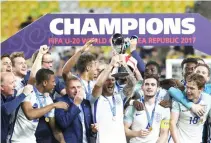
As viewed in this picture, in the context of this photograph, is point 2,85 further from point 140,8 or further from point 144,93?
point 140,8

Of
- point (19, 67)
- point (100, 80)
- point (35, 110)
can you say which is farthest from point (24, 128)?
point (100, 80)

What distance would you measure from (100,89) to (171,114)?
1092mm

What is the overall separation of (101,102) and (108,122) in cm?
23

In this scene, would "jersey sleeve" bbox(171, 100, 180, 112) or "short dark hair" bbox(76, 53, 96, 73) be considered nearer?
"short dark hair" bbox(76, 53, 96, 73)

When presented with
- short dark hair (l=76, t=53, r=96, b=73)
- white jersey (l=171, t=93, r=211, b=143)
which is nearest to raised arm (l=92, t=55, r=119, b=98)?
short dark hair (l=76, t=53, r=96, b=73)

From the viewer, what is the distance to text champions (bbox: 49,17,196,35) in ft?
27.9

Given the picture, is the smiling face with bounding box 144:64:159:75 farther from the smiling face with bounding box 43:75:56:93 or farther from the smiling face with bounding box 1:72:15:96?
the smiling face with bounding box 1:72:15:96

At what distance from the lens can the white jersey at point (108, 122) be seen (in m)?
7.45

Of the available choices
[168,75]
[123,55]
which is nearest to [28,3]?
[168,75]

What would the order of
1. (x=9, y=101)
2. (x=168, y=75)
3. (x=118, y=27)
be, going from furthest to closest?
(x=168, y=75)
(x=118, y=27)
(x=9, y=101)

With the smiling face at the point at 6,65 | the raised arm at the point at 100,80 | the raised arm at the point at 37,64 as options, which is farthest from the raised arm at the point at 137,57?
the smiling face at the point at 6,65

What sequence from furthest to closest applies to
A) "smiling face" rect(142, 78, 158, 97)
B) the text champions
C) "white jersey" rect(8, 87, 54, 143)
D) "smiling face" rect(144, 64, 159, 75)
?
the text champions → "smiling face" rect(144, 64, 159, 75) → "smiling face" rect(142, 78, 158, 97) → "white jersey" rect(8, 87, 54, 143)

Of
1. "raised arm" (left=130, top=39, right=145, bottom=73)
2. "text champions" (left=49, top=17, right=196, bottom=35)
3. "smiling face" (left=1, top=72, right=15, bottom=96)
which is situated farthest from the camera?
"text champions" (left=49, top=17, right=196, bottom=35)

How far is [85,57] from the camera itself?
766cm
